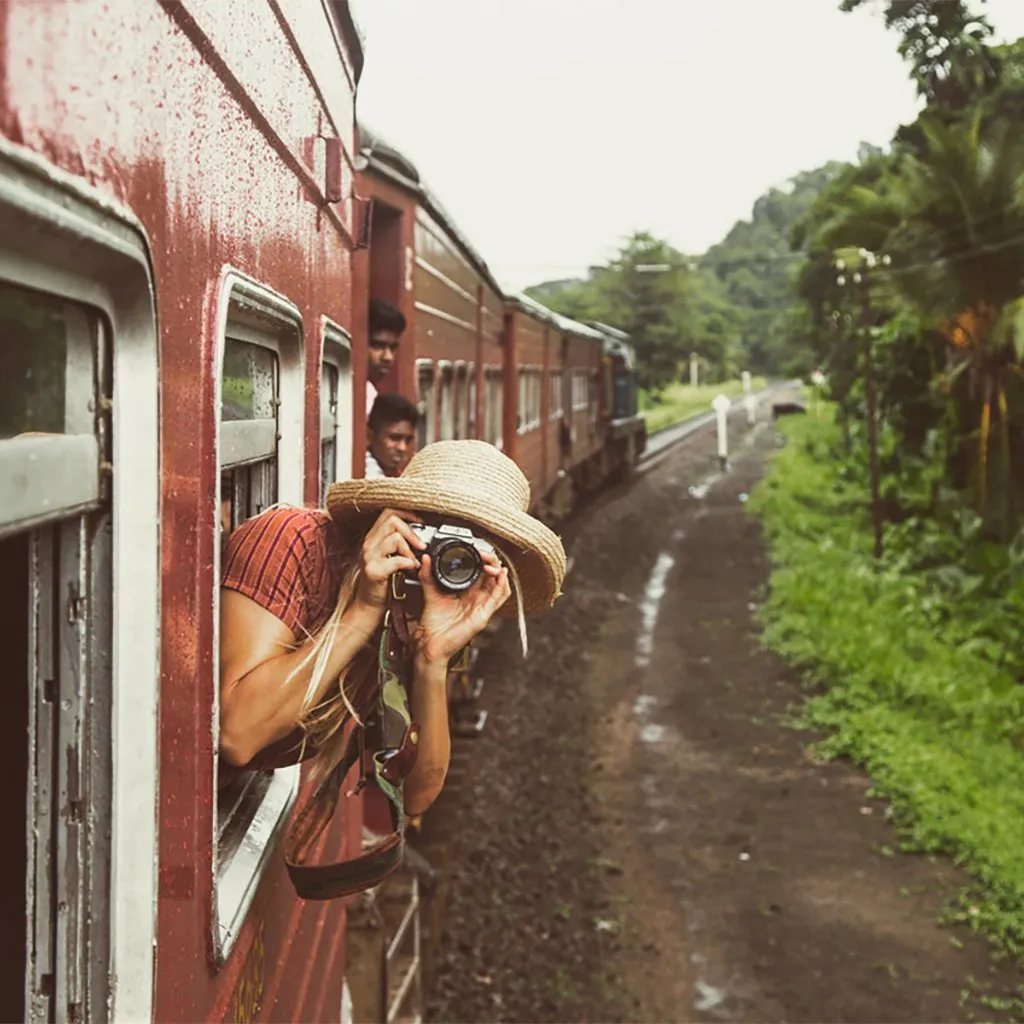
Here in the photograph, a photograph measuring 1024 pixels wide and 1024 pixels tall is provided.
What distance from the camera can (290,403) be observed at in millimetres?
2852

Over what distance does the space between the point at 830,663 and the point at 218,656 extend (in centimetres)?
970

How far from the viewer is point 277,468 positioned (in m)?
2.90

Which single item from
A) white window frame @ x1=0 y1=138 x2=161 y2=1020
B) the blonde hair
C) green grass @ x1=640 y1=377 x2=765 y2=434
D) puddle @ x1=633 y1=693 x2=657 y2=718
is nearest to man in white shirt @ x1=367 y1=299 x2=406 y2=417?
the blonde hair

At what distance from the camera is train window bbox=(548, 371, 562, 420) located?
15.9 m

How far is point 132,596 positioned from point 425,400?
17.0 ft

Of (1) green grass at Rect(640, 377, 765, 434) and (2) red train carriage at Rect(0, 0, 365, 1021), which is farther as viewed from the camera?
(1) green grass at Rect(640, 377, 765, 434)

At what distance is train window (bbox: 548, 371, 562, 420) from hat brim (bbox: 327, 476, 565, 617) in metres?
13.6

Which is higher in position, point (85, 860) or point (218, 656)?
point (218, 656)

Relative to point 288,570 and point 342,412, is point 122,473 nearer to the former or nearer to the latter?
point 288,570

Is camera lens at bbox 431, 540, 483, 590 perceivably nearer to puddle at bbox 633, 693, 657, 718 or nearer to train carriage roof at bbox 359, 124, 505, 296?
train carriage roof at bbox 359, 124, 505, 296

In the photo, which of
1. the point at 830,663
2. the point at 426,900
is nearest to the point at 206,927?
the point at 426,900

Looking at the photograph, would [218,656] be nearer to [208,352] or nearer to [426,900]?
[208,352]

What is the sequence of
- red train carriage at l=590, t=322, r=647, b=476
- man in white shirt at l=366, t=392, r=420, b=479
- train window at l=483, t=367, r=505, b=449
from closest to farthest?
man in white shirt at l=366, t=392, r=420, b=479 → train window at l=483, t=367, r=505, b=449 → red train carriage at l=590, t=322, r=647, b=476

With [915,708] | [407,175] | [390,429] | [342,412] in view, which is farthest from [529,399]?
[342,412]
